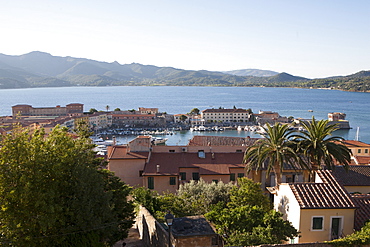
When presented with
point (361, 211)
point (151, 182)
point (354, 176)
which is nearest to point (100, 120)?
point (151, 182)

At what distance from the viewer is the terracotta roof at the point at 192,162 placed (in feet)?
79.4

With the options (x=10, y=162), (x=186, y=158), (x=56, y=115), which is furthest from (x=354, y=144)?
(x=56, y=115)

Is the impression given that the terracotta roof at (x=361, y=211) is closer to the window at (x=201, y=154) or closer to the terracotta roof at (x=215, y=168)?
the terracotta roof at (x=215, y=168)

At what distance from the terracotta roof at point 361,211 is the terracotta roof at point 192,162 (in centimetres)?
1222

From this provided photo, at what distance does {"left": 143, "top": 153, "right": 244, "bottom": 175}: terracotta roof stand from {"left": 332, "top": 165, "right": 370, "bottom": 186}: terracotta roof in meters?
7.78

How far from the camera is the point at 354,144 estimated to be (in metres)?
49.6

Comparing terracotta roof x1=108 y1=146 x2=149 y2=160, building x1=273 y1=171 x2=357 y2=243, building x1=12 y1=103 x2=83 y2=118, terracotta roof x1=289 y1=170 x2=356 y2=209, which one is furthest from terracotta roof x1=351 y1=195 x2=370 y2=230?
building x1=12 y1=103 x2=83 y2=118

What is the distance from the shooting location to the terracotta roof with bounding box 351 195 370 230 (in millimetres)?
11609

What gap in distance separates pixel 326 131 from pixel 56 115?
119 metres

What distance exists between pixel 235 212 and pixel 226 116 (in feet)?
357

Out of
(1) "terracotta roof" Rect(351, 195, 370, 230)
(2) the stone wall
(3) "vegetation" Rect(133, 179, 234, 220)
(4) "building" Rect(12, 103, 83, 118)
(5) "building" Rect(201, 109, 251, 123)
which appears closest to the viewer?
(2) the stone wall

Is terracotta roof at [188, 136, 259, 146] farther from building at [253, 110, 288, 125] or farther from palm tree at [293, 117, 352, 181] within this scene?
building at [253, 110, 288, 125]

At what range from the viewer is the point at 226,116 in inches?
4705

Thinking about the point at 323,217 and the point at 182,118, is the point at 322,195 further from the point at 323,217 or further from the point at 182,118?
the point at 182,118
